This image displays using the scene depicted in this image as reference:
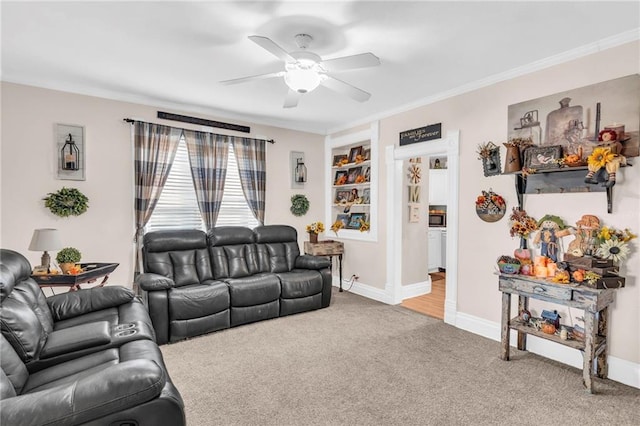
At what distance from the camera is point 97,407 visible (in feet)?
4.03

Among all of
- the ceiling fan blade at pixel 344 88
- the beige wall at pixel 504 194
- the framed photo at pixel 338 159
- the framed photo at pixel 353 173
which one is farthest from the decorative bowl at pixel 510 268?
the framed photo at pixel 338 159

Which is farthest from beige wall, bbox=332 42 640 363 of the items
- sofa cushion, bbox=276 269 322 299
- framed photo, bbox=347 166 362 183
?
sofa cushion, bbox=276 269 322 299

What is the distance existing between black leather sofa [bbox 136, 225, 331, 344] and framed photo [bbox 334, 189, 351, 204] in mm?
1204

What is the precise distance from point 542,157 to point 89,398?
359 centimetres

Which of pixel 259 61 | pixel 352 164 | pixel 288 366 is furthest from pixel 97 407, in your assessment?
pixel 352 164

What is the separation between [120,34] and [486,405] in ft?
12.8

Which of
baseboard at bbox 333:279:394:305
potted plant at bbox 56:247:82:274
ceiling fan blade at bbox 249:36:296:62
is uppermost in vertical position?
Answer: ceiling fan blade at bbox 249:36:296:62

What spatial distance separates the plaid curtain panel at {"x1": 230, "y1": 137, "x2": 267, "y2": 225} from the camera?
4.99m

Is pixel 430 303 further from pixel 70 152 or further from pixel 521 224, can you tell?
pixel 70 152

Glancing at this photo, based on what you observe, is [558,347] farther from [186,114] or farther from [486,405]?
[186,114]

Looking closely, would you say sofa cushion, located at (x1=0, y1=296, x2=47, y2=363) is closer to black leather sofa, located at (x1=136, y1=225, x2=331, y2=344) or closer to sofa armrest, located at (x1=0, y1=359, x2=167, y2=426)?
sofa armrest, located at (x1=0, y1=359, x2=167, y2=426)

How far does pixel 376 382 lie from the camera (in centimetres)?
260

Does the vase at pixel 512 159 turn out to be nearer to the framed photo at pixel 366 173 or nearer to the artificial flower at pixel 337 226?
the framed photo at pixel 366 173

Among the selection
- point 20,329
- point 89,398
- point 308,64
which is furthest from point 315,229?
point 89,398
